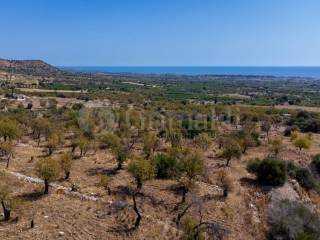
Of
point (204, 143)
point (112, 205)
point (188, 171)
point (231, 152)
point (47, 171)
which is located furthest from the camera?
point (204, 143)

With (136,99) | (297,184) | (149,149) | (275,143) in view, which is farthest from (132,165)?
(136,99)

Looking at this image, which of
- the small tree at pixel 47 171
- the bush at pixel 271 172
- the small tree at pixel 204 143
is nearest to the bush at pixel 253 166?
the bush at pixel 271 172

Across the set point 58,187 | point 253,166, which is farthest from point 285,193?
point 58,187

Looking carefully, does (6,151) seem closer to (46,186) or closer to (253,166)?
(46,186)

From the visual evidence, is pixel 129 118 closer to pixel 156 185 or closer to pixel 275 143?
pixel 275 143

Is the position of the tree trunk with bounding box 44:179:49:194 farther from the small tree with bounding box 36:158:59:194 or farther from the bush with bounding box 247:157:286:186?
the bush with bounding box 247:157:286:186

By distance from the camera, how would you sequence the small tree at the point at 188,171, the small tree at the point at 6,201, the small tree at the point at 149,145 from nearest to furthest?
the small tree at the point at 6,201 → the small tree at the point at 188,171 → the small tree at the point at 149,145

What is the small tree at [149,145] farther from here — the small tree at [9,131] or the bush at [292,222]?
the bush at [292,222]

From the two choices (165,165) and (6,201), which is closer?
(6,201)
